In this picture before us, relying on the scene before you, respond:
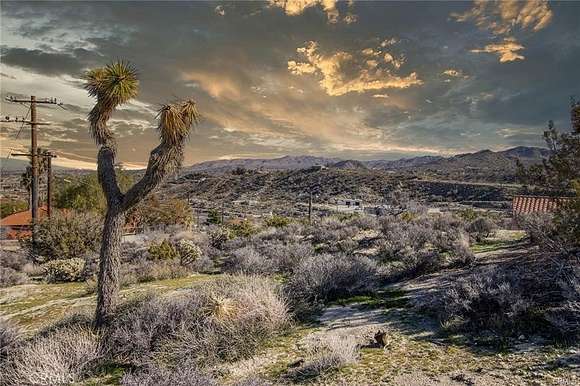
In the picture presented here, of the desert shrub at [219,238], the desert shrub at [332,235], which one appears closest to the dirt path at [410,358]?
the desert shrub at [332,235]

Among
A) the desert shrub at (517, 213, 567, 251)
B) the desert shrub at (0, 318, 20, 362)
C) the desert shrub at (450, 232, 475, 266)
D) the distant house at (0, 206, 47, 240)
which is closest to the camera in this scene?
the desert shrub at (0, 318, 20, 362)

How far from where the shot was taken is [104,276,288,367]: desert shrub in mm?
5477

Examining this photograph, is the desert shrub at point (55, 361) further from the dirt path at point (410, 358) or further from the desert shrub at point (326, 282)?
the desert shrub at point (326, 282)

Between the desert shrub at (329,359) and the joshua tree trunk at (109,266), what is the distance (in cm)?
395

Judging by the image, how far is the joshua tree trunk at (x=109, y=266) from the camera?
22.4 ft

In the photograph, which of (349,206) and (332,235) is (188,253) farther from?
(349,206)

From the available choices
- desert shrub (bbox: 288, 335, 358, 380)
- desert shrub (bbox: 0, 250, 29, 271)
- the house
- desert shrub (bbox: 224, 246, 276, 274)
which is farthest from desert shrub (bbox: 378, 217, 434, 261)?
the house

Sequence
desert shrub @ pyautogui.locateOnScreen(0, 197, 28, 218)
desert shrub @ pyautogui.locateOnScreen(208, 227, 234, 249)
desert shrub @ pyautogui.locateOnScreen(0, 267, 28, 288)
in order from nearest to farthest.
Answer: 1. desert shrub @ pyautogui.locateOnScreen(0, 267, 28, 288)
2. desert shrub @ pyautogui.locateOnScreen(208, 227, 234, 249)
3. desert shrub @ pyautogui.locateOnScreen(0, 197, 28, 218)

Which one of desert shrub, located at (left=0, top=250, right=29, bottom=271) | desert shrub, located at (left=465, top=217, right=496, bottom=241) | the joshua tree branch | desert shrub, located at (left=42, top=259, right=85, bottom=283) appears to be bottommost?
desert shrub, located at (left=0, top=250, right=29, bottom=271)

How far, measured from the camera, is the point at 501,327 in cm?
543

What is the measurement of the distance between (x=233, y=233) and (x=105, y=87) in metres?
13.9

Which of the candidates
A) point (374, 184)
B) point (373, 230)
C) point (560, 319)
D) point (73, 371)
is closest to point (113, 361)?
point (73, 371)

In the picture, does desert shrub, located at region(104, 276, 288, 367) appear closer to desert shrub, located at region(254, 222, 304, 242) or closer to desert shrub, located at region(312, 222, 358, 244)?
desert shrub, located at region(312, 222, 358, 244)

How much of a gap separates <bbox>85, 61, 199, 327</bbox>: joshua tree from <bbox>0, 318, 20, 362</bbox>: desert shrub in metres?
1.38
